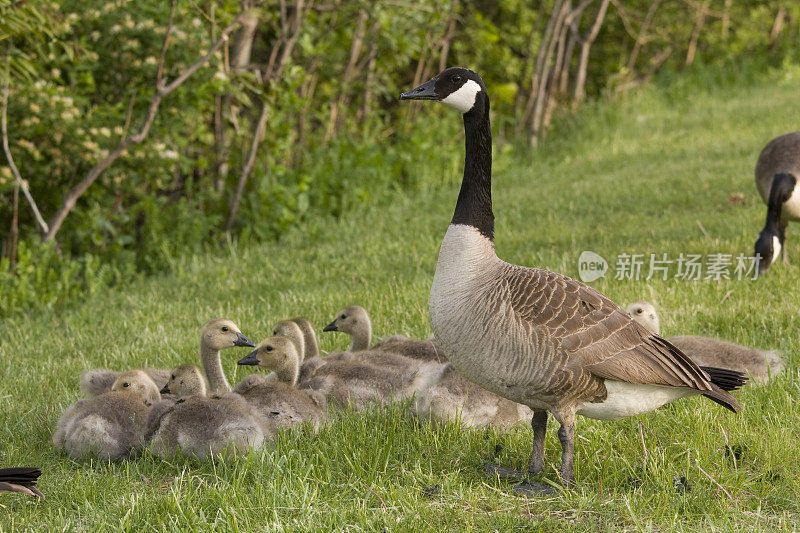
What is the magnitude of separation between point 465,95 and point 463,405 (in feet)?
6.32

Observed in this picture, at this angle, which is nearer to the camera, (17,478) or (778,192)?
(17,478)

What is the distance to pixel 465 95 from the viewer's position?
176 inches

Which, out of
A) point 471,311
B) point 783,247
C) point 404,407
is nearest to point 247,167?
point 783,247

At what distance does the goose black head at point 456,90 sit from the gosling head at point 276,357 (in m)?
2.09

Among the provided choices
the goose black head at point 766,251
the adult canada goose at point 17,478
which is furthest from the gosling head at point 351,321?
the goose black head at point 766,251

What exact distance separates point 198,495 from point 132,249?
8.44 meters

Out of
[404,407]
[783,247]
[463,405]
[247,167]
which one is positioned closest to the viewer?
[463,405]

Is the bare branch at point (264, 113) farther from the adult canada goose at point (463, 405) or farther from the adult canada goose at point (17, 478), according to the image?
the adult canada goose at point (17, 478)

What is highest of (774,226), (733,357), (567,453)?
(774,226)

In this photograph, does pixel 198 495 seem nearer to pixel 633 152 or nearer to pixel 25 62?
pixel 25 62

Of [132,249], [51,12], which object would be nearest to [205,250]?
[132,249]

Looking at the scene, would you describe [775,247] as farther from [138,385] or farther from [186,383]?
[138,385]

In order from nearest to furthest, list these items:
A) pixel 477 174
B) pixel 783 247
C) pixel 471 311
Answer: pixel 471 311
pixel 477 174
pixel 783 247

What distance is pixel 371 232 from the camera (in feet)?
36.9
